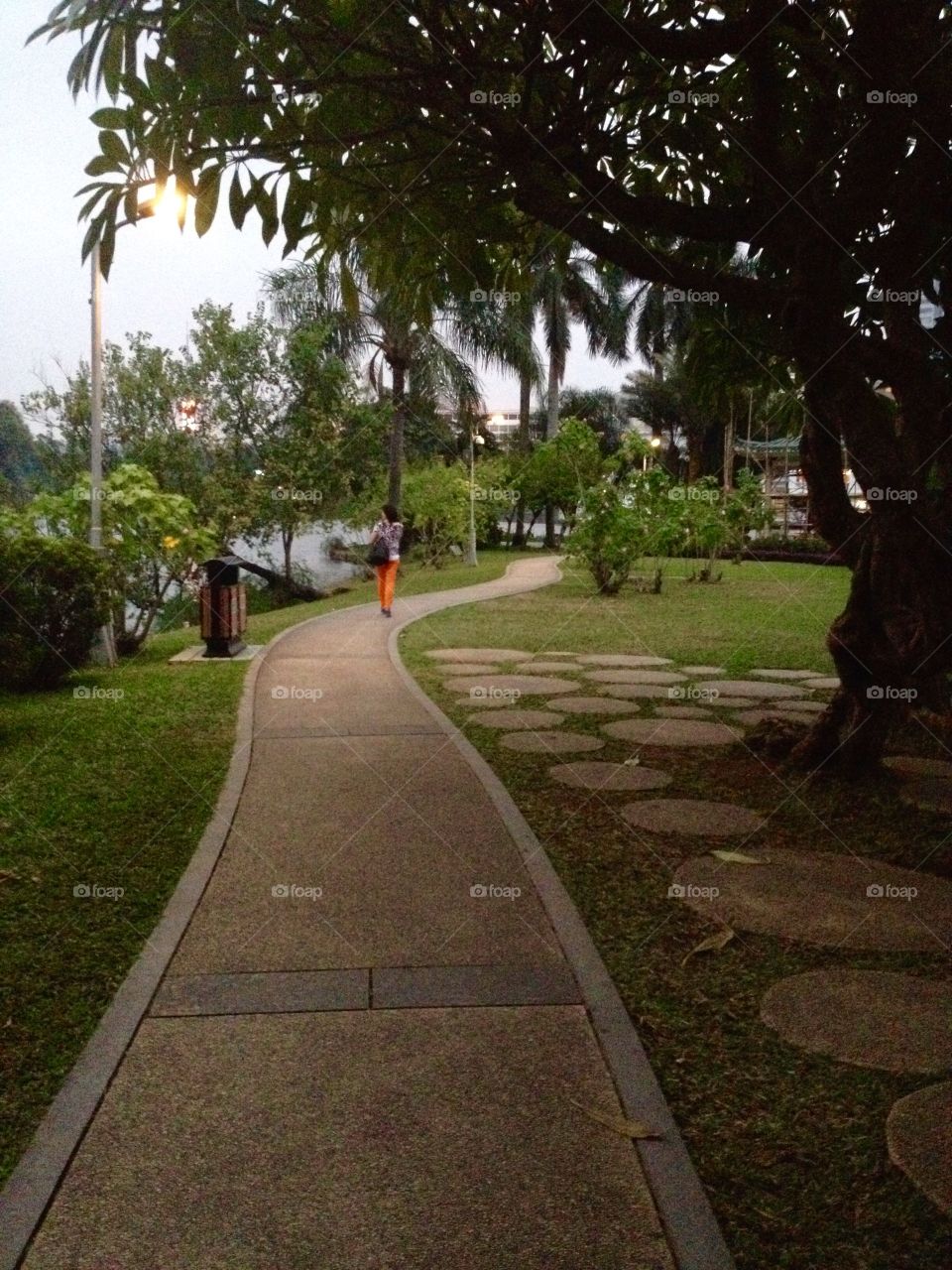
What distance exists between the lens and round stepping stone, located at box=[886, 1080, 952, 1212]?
7.89 feet

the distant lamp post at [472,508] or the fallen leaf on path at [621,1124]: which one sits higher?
the distant lamp post at [472,508]

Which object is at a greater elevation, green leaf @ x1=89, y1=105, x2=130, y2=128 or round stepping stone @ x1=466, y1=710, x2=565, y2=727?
green leaf @ x1=89, y1=105, x2=130, y2=128

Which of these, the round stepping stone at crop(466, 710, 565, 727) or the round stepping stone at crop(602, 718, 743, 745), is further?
the round stepping stone at crop(466, 710, 565, 727)

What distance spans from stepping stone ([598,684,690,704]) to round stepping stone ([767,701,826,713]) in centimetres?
29

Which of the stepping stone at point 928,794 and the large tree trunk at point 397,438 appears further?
the large tree trunk at point 397,438

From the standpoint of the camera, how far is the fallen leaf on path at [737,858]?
4.75 metres

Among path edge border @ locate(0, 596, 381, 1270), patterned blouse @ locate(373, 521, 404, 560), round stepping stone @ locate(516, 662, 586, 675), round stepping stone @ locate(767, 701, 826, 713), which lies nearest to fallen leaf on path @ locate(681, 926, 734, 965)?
path edge border @ locate(0, 596, 381, 1270)

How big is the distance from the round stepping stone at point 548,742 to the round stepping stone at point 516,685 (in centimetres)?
153

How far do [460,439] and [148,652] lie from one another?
2301 centimetres

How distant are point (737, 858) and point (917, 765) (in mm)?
2397

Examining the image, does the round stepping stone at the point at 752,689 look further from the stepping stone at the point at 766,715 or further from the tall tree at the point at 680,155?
the tall tree at the point at 680,155

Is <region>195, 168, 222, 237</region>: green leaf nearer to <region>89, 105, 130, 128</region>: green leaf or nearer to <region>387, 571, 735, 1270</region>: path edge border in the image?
<region>89, 105, 130, 128</region>: green leaf

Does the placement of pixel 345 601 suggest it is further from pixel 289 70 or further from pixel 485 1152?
pixel 485 1152

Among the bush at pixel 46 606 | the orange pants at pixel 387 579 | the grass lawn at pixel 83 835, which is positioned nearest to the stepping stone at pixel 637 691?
the grass lawn at pixel 83 835
